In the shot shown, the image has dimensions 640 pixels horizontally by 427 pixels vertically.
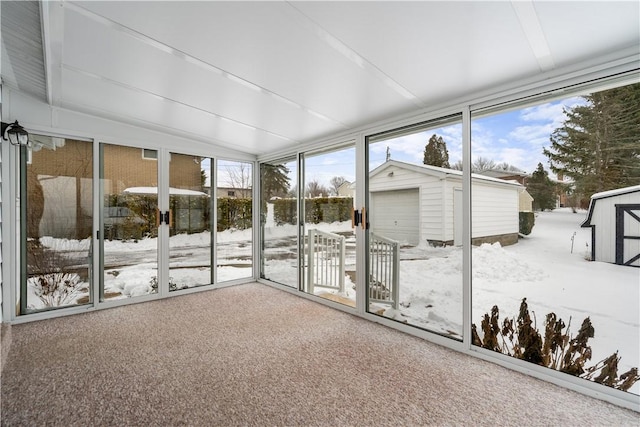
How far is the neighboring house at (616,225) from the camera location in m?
1.85

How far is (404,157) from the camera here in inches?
121

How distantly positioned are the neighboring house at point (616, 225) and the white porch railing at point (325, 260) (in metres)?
2.41

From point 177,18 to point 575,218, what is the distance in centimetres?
300

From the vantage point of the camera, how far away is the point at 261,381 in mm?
2051

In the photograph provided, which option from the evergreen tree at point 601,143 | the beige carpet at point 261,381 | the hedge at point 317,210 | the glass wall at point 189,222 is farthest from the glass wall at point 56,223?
the evergreen tree at point 601,143

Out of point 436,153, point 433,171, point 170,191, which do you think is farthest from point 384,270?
point 170,191

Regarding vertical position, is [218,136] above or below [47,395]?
above

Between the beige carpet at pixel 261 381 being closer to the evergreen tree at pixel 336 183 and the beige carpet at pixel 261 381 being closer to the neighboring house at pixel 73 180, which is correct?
the neighboring house at pixel 73 180

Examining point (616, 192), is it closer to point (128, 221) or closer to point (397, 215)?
point (397, 215)

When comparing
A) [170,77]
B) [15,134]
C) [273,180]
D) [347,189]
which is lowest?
[347,189]

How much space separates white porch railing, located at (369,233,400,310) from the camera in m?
3.21

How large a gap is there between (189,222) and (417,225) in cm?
328

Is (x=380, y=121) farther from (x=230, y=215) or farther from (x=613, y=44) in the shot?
(x=230, y=215)

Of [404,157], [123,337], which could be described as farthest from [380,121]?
[123,337]
